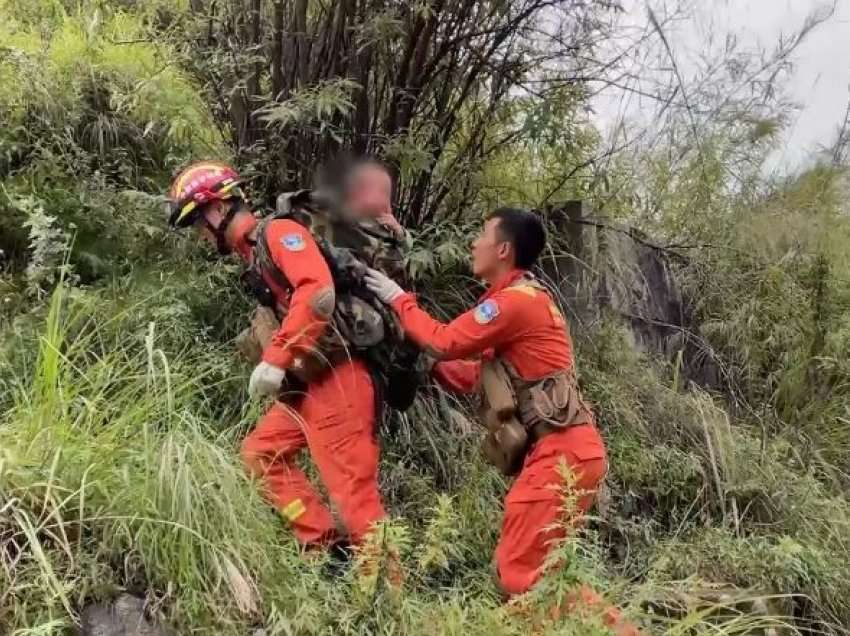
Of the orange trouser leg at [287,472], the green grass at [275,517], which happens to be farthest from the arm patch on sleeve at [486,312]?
the orange trouser leg at [287,472]

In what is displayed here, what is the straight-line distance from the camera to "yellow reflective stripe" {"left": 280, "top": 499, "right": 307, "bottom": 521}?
353 centimetres

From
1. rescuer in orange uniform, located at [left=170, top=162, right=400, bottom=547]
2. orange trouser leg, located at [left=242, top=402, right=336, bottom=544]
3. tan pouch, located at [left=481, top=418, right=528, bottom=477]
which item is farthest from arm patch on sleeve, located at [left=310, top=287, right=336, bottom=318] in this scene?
tan pouch, located at [left=481, top=418, right=528, bottom=477]

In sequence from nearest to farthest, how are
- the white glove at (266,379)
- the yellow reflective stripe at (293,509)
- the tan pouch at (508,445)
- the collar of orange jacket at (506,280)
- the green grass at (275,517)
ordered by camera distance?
the green grass at (275,517) < the white glove at (266,379) < the yellow reflective stripe at (293,509) < the tan pouch at (508,445) < the collar of orange jacket at (506,280)

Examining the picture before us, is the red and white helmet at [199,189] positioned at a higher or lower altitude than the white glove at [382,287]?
higher

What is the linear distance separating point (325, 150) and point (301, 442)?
1642mm

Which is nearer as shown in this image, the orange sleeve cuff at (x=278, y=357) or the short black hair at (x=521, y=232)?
the orange sleeve cuff at (x=278, y=357)

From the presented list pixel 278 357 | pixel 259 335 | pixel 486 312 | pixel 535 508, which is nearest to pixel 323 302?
pixel 278 357

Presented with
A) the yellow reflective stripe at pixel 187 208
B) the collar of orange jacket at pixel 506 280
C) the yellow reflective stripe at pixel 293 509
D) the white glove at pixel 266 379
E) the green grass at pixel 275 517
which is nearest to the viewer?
the green grass at pixel 275 517

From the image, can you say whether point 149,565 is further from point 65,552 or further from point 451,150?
point 451,150

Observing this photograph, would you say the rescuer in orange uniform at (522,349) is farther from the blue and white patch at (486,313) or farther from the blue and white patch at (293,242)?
the blue and white patch at (293,242)

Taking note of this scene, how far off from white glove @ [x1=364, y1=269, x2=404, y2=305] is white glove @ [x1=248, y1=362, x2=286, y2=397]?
1.69ft

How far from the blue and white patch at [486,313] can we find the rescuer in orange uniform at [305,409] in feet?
1.71

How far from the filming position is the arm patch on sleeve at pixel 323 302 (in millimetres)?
3465

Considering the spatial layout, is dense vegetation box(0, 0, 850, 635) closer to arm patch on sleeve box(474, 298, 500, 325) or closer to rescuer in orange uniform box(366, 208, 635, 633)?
rescuer in orange uniform box(366, 208, 635, 633)
